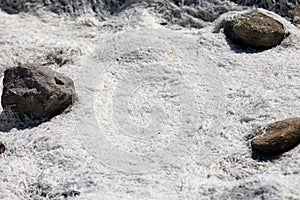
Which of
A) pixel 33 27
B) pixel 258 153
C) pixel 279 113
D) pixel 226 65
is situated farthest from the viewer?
pixel 33 27

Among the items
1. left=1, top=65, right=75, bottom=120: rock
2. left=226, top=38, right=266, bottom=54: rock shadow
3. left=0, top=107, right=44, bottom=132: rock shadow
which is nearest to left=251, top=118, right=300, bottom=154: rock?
left=226, top=38, right=266, bottom=54: rock shadow

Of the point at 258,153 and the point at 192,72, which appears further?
the point at 192,72

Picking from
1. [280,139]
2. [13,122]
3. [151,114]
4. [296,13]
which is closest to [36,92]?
[13,122]

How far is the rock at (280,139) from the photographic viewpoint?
22.8ft

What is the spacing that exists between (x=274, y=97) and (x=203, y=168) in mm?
1608

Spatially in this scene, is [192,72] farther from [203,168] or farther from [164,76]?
[203,168]

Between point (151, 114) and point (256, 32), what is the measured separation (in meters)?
2.27

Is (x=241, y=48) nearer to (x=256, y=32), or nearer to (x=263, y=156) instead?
(x=256, y=32)

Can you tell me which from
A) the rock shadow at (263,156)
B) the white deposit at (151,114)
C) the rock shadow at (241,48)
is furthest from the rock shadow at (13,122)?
the rock shadow at (241,48)

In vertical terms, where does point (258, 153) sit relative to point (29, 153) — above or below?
above

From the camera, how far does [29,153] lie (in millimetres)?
7719

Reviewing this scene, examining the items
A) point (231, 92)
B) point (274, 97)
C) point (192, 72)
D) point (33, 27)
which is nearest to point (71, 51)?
point (33, 27)

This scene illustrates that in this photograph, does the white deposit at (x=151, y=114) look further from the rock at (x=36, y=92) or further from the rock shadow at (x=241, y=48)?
the rock at (x=36, y=92)

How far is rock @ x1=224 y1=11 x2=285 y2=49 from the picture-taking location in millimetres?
9172
